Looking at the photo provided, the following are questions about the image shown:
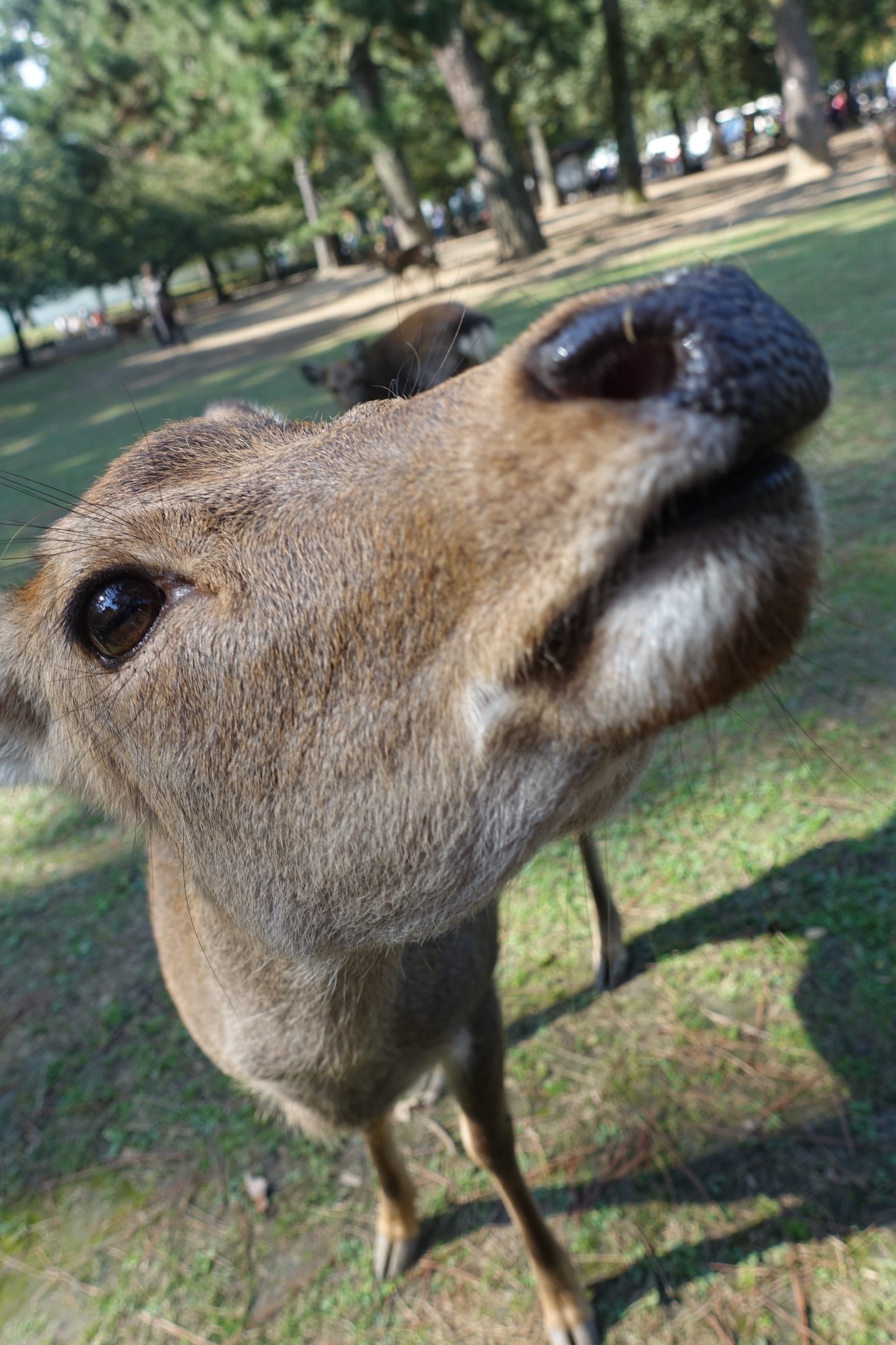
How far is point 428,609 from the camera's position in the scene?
4.66ft

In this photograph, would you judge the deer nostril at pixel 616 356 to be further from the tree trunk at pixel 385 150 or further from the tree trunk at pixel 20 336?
the tree trunk at pixel 20 336

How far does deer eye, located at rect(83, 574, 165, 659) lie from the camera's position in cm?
185

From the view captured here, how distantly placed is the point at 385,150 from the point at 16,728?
92.3ft

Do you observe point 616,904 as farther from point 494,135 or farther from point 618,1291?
point 494,135

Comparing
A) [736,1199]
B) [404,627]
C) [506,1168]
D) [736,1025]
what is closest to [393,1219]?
[506,1168]

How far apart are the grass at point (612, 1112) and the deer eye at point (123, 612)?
4.20 feet

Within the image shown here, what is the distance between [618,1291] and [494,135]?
962 inches

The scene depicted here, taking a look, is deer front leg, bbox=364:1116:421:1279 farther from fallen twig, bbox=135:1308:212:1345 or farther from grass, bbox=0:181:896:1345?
fallen twig, bbox=135:1308:212:1345

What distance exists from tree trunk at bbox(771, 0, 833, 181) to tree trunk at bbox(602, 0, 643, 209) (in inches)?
158

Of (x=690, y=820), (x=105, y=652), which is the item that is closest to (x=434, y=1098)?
(x=690, y=820)

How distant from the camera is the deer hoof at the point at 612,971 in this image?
13.0 feet

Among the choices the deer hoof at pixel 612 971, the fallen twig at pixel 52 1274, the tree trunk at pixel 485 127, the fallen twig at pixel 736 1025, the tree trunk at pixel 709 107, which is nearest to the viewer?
the fallen twig at pixel 52 1274

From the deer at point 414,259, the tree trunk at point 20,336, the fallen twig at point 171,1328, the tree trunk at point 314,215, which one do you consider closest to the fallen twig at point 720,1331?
the fallen twig at point 171,1328

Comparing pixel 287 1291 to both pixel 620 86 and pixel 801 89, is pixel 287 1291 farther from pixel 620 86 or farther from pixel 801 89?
pixel 620 86
